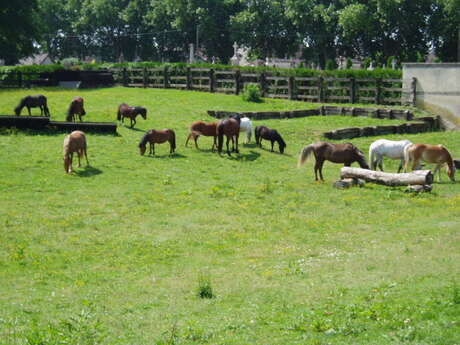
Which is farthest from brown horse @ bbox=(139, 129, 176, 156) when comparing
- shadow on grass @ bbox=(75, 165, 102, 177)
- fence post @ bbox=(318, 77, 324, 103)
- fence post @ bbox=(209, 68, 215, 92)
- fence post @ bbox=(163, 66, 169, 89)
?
fence post @ bbox=(163, 66, 169, 89)

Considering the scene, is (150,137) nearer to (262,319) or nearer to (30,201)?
(30,201)

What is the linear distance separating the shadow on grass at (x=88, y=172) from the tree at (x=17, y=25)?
38.0 meters

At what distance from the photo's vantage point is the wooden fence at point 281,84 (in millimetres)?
37312

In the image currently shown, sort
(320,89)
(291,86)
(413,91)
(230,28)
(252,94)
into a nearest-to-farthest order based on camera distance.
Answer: (413,91) < (252,94) < (320,89) < (291,86) < (230,28)

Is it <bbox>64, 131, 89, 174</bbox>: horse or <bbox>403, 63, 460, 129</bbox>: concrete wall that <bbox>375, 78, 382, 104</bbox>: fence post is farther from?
<bbox>64, 131, 89, 174</bbox>: horse

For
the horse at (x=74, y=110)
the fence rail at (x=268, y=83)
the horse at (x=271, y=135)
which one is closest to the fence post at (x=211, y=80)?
the fence rail at (x=268, y=83)

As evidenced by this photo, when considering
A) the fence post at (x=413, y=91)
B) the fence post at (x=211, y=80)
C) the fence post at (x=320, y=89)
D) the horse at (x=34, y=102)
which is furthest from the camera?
the fence post at (x=211, y=80)

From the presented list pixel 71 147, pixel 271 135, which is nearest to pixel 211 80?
pixel 271 135

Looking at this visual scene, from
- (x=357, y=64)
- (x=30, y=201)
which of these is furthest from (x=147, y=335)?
(x=357, y=64)

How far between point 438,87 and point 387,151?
49.0 feet

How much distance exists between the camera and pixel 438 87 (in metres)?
34.8

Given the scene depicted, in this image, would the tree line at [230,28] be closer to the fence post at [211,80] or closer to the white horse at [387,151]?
the fence post at [211,80]

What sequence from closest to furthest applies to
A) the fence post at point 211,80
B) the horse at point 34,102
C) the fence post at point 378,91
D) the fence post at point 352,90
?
the horse at point 34,102 → the fence post at point 378,91 → the fence post at point 352,90 → the fence post at point 211,80

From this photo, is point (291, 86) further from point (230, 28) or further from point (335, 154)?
point (230, 28)
